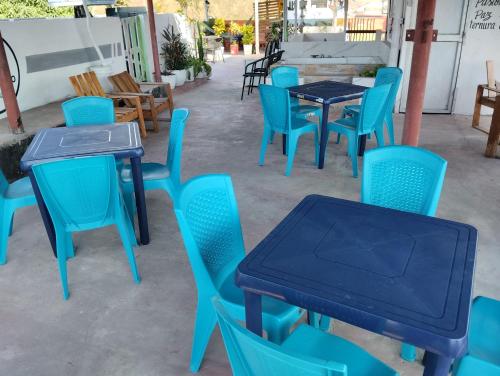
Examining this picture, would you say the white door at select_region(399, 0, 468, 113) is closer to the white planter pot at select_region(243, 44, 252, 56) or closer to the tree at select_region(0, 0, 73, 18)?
the white planter pot at select_region(243, 44, 252, 56)

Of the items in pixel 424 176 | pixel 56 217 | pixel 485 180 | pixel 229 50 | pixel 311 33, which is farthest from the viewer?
pixel 229 50

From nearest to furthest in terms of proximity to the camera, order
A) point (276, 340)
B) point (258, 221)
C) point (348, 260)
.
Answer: point (348, 260) < point (276, 340) < point (258, 221)

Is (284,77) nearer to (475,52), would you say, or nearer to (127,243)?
(475,52)

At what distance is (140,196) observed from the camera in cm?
296

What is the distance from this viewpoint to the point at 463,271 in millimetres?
1460

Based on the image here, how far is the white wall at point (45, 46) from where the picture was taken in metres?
5.52

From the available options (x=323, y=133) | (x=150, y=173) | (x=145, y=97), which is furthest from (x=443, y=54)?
(x=150, y=173)

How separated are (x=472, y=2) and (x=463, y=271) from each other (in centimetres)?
592

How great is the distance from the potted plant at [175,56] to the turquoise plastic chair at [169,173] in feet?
20.7

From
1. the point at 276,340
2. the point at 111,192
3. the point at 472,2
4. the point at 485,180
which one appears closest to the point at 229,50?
the point at 472,2

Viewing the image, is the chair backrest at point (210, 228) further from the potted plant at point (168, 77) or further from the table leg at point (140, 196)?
the potted plant at point (168, 77)

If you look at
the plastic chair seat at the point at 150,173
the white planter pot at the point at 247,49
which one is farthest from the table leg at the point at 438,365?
the white planter pot at the point at 247,49

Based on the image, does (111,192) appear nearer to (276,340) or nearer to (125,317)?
(125,317)

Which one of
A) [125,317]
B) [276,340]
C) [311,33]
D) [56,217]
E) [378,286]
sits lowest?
[125,317]
